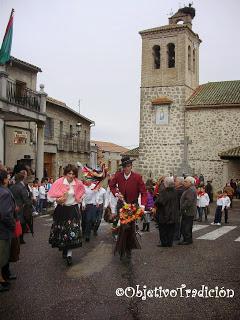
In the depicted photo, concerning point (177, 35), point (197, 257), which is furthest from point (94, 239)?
point (177, 35)

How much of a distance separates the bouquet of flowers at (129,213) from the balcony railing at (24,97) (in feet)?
46.0

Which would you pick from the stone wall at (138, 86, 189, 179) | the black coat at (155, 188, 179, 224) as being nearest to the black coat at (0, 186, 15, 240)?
the black coat at (155, 188, 179, 224)

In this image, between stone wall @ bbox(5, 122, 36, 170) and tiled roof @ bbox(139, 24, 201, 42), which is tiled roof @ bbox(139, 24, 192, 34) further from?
stone wall @ bbox(5, 122, 36, 170)

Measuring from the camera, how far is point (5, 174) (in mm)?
6422

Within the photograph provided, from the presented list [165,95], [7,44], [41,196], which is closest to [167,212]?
[41,196]

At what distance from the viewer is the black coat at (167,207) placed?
10.5m

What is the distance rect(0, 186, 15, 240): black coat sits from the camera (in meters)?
6.12

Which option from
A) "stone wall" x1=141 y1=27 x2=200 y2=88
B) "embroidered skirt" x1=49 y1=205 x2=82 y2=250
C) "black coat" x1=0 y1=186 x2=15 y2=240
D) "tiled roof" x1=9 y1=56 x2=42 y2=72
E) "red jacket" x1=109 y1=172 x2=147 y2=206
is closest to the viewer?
"black coat" x1=0 y1=186 x2=15 y2=240

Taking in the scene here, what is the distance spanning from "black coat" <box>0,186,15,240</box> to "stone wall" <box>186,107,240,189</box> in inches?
1173

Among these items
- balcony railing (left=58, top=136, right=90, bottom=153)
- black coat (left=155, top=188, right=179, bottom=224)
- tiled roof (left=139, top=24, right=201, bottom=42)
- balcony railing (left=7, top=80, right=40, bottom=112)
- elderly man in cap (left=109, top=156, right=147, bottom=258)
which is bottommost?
black coat (left=155, top=188, right=179, bottom=224)

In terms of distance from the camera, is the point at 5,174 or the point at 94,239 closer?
the point at 5,174

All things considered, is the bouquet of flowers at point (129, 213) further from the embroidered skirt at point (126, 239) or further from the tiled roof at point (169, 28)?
the tiled roof at point (169, 28)

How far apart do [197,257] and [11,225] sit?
412 cm

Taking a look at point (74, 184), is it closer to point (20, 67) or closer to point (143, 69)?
point (20, 67)
